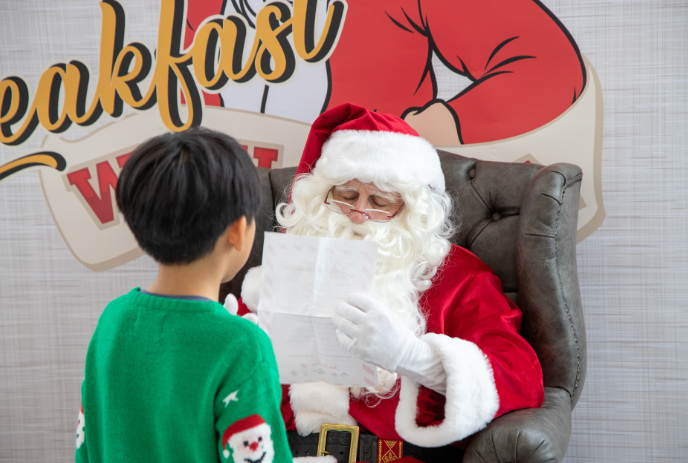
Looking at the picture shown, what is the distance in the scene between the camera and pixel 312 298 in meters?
1.27

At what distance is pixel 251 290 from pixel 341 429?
518 millimetres

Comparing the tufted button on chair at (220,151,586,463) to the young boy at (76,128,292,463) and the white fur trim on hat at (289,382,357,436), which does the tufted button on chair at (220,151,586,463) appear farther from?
the young boy at (76,128,292,463)

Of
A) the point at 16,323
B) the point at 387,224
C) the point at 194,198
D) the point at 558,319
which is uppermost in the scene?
the point at 194,198

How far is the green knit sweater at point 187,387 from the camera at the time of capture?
0.74 metres

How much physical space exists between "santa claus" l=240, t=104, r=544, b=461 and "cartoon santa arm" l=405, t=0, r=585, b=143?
39 centimetres

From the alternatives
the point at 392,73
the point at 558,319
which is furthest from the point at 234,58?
the point at 558,319

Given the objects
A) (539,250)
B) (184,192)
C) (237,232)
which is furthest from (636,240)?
(184,192)

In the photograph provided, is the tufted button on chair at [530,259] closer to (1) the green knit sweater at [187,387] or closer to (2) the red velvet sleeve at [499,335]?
(2) the red velvet sleeve at [499,335]

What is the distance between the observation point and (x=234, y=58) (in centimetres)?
211

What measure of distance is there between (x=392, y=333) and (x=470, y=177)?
0.80 m

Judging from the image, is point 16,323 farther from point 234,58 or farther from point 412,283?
point 412,283

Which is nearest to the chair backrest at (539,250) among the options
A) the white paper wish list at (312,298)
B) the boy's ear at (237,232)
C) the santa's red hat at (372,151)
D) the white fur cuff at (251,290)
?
the santa's red hat at (372,151)

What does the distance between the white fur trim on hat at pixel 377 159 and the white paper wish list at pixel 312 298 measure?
389 mm

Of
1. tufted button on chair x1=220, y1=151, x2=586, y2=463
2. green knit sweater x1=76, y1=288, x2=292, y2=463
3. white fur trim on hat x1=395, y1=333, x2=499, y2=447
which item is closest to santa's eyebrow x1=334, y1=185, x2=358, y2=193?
tufted button on chair x1=220, y1=151, x2=586, y2=463
